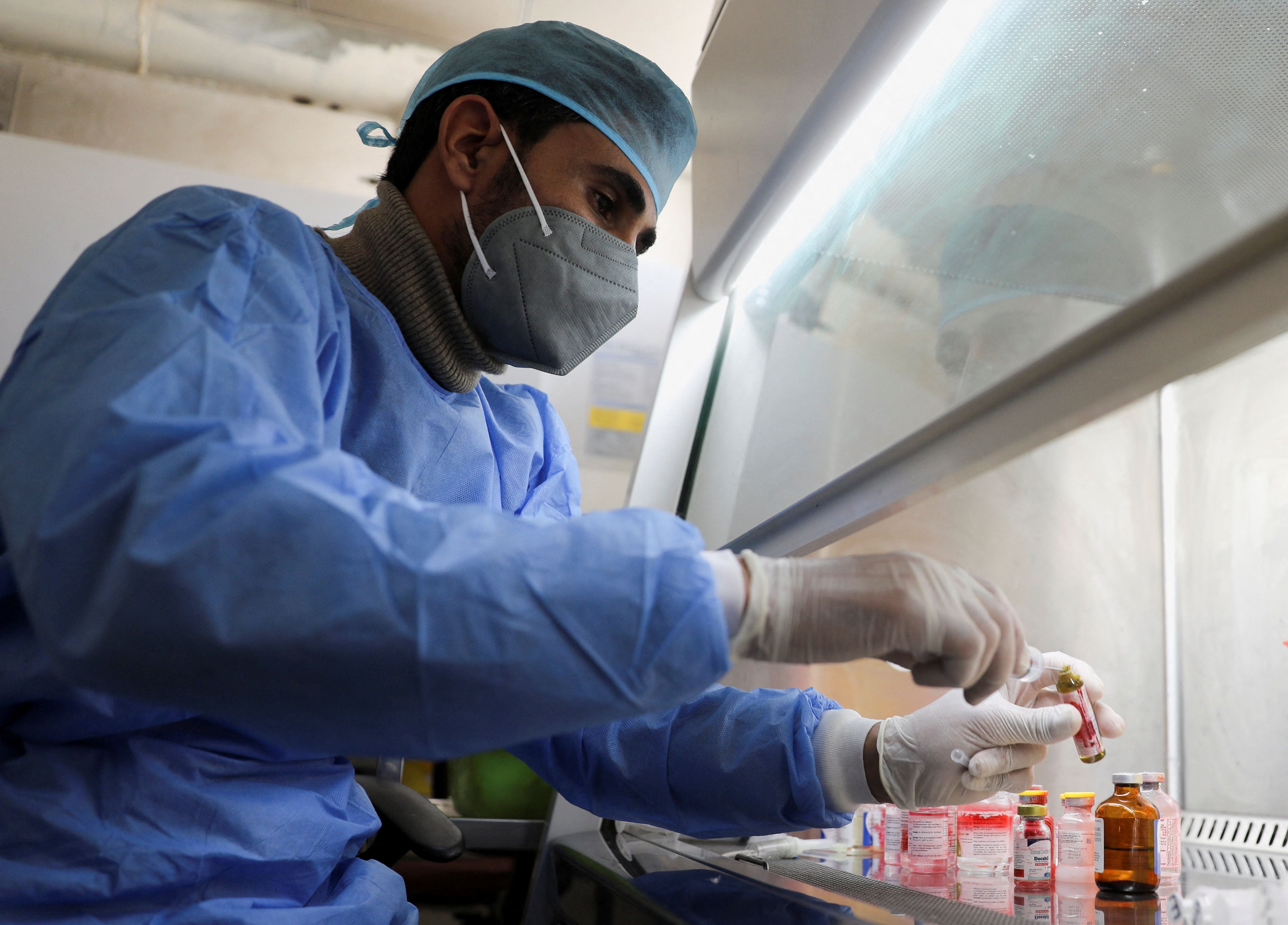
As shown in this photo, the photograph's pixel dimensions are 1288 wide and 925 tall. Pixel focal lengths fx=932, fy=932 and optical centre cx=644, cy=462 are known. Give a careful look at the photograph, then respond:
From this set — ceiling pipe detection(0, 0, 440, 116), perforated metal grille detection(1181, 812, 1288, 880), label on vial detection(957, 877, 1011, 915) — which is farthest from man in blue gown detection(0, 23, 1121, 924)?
ceiling pipe detection(0, 0, 440, 116)

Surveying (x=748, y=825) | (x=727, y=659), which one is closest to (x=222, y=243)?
(x=727, y=659)

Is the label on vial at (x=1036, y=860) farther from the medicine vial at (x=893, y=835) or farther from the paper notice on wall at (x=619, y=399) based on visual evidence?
the paper notice on wall at (x=619, y=399)

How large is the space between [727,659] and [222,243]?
1.78 feet

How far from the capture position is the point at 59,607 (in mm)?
601

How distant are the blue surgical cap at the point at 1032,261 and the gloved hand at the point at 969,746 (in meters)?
0.42

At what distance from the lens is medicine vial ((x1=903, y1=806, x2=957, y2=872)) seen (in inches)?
47.8

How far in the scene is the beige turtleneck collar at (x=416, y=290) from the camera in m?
1.13

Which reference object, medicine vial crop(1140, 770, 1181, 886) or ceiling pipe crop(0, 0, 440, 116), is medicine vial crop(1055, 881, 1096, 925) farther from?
ceiling pipe crop(0, 0, 440, 116)

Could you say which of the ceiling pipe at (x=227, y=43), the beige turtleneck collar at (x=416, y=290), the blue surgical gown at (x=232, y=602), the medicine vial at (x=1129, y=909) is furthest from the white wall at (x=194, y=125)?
the medicine vial at (x=1129, y=909)

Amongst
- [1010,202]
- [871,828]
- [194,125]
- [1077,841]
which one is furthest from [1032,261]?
[194,125]

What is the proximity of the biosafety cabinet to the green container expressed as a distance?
0.43 m

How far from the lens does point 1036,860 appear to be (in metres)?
1.05

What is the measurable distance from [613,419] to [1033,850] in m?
1.61

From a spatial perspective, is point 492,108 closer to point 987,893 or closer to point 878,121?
point 878,121
